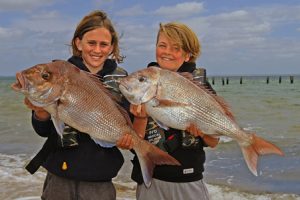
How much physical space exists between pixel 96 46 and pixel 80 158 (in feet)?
3.67

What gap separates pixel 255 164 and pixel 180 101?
95cm

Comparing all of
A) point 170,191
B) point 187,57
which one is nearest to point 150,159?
point 170,191

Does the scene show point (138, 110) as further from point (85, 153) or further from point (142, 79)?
point (85, 153)

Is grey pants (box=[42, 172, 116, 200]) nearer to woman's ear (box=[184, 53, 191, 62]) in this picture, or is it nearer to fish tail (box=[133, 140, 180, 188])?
fish tail (box=[133, 140, 180, 188])

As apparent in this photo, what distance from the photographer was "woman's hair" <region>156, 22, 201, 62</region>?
15.0ft

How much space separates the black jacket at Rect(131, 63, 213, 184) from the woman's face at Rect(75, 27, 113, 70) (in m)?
0.80

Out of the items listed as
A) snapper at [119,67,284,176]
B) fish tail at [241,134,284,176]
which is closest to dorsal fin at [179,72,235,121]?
snapper at [119,67,284,176]

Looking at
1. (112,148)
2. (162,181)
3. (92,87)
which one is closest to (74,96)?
(92,87)

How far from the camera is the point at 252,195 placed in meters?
7.99

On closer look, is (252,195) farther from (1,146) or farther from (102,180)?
(1,146)

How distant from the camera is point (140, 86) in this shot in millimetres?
3920

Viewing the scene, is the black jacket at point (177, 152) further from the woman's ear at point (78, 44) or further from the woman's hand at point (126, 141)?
the woman's ear at point (78, 44)

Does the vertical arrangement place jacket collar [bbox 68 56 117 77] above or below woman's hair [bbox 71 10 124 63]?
→ below

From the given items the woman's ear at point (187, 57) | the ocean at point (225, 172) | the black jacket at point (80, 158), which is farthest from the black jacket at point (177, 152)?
the ocean at point (225, 172)
